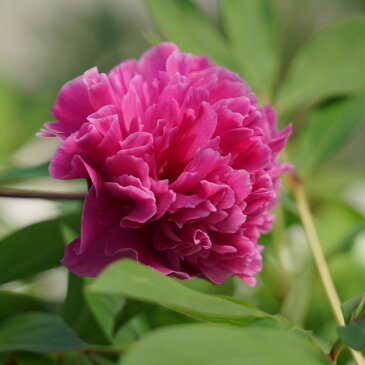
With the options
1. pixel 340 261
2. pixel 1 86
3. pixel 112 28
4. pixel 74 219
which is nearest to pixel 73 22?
pixel 112 28

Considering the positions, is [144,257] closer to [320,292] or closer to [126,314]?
[126,314]

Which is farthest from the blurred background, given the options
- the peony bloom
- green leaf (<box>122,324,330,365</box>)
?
green leaf (<box>122,324,330,365</box>)

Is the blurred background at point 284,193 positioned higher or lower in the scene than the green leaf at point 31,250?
lower

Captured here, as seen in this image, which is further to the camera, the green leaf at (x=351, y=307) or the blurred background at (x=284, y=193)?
the blurred background at (x=284, y=193)

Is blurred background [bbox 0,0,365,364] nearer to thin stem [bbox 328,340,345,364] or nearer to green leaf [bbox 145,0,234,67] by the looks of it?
green leaf [bbox 145,0,234,67]

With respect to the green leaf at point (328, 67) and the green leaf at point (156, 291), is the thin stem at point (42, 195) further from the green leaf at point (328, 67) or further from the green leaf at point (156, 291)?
the green leaf at point (328, 67)

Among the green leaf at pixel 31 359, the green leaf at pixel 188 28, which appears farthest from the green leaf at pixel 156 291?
the green leaf at pixel 188 28

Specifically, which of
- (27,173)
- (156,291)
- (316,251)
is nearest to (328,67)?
(316,251)
